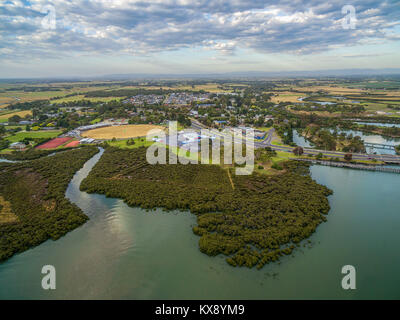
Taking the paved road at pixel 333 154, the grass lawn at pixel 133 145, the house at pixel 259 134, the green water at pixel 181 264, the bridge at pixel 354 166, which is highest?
the house at pixel 259 134

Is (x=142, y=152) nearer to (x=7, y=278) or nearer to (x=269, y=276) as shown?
(x=7, y=278)

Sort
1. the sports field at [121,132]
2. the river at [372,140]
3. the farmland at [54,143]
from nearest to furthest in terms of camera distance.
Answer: the river at [372,140]
the farmland at [54,143]
the sports field at [121,132]

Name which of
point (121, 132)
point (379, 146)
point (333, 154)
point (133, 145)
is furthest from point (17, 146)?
point (379, 146)

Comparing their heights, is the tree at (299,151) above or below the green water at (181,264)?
above

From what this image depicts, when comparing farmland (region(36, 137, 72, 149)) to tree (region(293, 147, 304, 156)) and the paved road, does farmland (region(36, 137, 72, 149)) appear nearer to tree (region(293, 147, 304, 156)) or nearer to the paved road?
the paved road

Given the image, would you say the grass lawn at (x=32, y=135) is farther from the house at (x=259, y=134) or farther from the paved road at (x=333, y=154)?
the paved road at (x=333, y=154)

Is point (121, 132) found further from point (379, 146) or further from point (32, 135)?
point (379, 146)

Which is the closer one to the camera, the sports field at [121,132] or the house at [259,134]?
the house at [259,134]

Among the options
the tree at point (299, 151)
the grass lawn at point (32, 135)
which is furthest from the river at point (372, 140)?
the grass lawn at point (32, 135)
